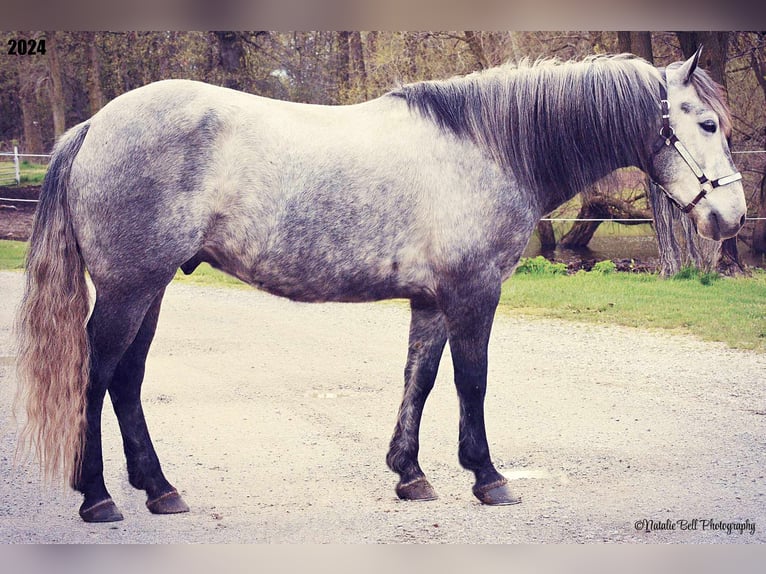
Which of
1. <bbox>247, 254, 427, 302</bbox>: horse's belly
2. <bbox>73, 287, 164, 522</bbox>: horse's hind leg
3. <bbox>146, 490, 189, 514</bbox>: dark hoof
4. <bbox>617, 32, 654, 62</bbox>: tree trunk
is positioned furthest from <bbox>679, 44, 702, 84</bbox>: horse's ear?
<bbox>146, 490, 189, 514</bbox>: dark hoof

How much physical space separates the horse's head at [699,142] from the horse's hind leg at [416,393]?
1210 mm

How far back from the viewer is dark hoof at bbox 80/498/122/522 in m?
3.31

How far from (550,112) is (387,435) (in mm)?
1699

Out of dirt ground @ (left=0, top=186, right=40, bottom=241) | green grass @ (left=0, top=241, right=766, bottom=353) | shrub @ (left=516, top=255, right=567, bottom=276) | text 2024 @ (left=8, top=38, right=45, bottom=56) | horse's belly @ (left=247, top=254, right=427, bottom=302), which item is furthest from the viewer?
shrub @ (left=516, top=255, right=567, bottom=276)

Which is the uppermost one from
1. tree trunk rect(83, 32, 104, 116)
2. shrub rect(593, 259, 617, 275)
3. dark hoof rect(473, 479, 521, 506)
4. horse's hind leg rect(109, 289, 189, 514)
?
tree trunk rect(83, 32, 104, 116)

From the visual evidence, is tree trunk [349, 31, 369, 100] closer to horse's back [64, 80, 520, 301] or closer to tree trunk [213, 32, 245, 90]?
tree trunk [213, 32, 245, 90]

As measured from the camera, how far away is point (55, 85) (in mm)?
3791

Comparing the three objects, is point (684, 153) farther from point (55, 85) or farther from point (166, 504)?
point (55, 85)

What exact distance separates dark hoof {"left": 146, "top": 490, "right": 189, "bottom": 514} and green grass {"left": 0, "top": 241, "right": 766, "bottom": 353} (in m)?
1.13

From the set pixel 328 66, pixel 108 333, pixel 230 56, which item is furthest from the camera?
pixel 328 66

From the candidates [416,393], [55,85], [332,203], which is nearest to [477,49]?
[332,203]

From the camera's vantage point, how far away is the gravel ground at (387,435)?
3.43 metres

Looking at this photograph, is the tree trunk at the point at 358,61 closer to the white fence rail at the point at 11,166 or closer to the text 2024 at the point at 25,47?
the text 2024 at the point at 25,47

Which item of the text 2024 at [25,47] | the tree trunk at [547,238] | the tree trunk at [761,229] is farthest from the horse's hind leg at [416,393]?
the text 2024 at [25,47]
